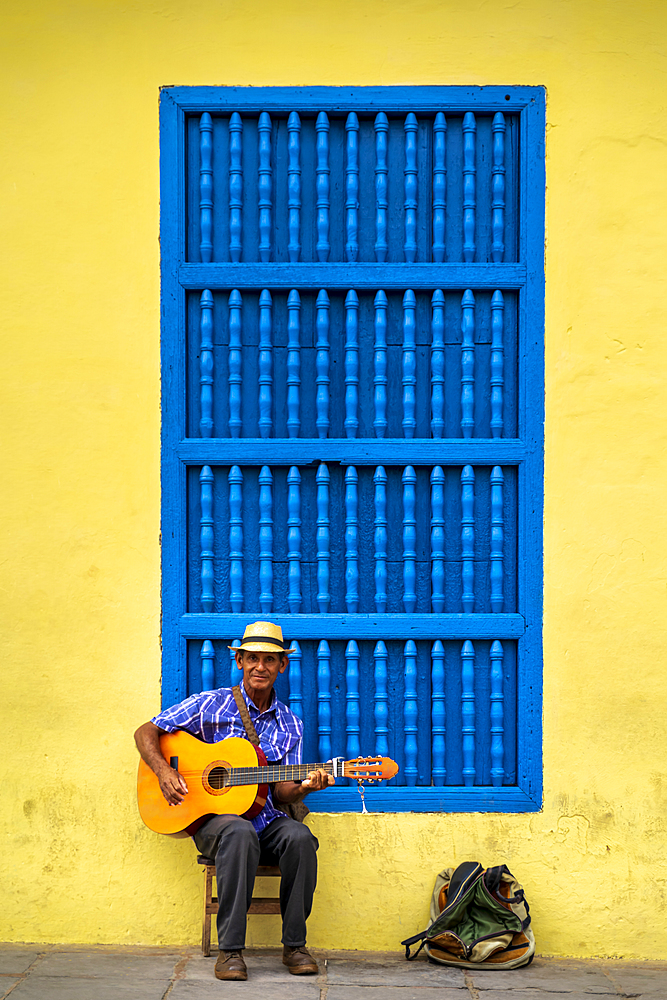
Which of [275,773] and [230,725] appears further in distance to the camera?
[230,725]

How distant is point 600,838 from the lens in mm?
3695

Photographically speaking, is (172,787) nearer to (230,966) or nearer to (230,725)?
(230,725)

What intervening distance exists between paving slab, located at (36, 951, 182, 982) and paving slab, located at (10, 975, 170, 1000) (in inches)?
1.8

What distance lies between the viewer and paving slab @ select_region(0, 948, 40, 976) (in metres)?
3.40

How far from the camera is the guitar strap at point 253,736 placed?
11.5ft

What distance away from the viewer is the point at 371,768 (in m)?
3.47

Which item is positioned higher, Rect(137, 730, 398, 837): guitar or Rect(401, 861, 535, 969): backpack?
Rect(137, 730, 398, 837): guitar

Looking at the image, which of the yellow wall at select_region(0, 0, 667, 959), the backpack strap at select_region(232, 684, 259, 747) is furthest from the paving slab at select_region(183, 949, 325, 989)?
the backpack strap at select_region(232, 684, 259, 747)

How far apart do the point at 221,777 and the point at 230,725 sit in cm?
20

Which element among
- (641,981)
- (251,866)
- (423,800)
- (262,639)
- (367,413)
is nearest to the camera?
(251,866)

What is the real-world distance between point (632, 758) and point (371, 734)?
1.05 metres

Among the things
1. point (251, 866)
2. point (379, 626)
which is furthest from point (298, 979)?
point (379, 626)

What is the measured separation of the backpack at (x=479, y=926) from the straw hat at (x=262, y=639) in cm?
110

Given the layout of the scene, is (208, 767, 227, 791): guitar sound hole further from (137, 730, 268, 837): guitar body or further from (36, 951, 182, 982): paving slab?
(36, 951, 182, 982): paving slab
